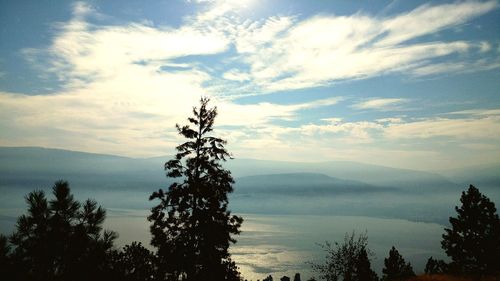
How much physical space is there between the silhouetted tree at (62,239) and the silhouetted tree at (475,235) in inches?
1252

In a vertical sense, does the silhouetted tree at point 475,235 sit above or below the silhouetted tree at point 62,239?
below

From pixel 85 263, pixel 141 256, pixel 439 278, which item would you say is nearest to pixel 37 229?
pixel 85 263

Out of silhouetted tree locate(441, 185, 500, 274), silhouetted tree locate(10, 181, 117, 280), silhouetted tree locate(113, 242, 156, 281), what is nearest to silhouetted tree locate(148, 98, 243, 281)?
silhouetted tree locate(113, 242, 156, 281)

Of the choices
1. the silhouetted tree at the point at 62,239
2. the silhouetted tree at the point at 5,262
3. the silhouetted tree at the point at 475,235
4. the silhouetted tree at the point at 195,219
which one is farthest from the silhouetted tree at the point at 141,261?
the silhouetted tree at the point at 475,235

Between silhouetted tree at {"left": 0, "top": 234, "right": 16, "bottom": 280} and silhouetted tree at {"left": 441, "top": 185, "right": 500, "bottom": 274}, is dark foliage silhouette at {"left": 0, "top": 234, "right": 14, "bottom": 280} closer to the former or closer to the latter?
silhouetted tree at {"left": 0, "top": 234, "right": 16, "bottom": 280}

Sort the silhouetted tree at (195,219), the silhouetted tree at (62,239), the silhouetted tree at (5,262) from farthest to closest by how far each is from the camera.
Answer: the silhouetted tree at (195,219) < the silhouetted tree at (62,239) < the silhouetted tree at (5,262)

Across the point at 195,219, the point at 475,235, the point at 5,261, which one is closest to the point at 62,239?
the point at 5,261

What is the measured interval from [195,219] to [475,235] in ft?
92.5

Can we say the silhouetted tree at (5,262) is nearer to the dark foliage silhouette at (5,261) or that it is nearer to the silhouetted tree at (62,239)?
the dark foliage silhouette at (5,261)

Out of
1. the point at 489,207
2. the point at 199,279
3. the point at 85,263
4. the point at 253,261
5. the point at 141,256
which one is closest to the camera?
the point at 85,263

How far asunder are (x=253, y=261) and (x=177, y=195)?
186 meters

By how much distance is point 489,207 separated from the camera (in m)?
30.2

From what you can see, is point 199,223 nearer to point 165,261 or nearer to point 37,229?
point 165,261

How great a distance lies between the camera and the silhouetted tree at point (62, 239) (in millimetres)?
8586
